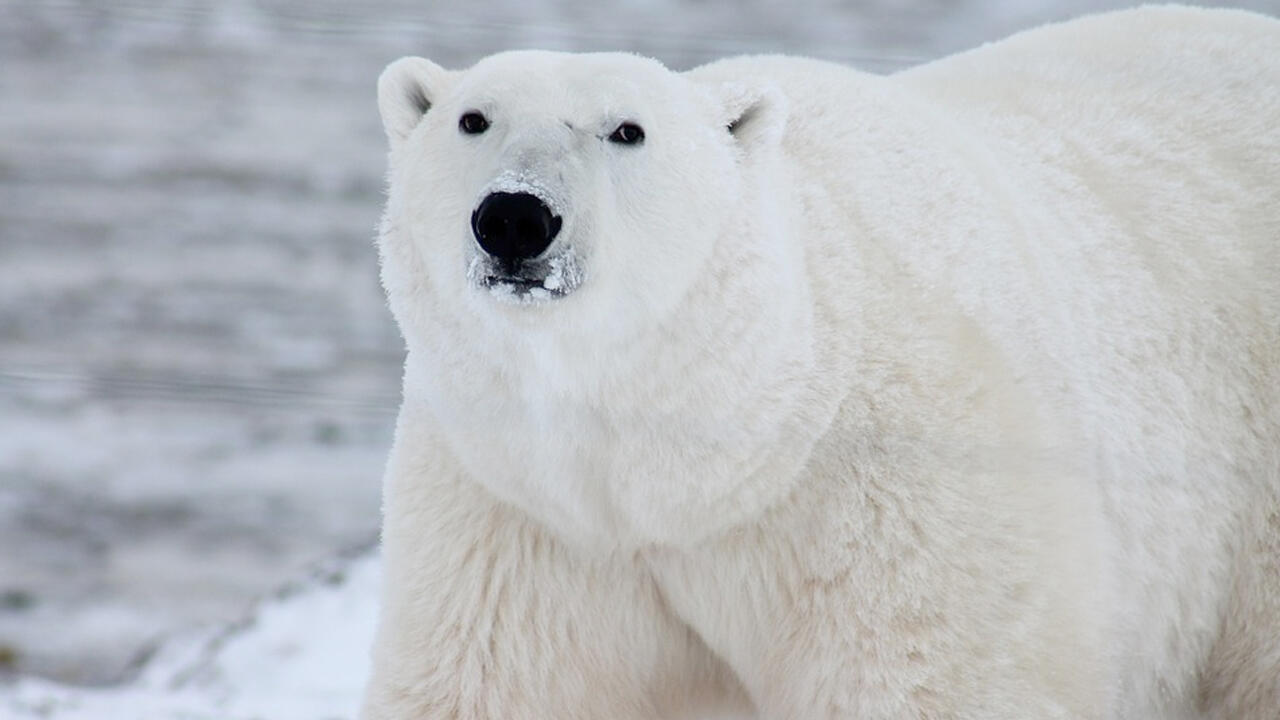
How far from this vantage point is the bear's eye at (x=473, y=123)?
2195 mm

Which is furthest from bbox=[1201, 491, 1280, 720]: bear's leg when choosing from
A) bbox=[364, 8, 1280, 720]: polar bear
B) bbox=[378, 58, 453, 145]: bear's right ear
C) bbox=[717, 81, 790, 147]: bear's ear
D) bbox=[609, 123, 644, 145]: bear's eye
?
bbox=[378, 58, 453, 145]: bear's right ear

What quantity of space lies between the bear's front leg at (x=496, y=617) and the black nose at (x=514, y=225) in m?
0.57

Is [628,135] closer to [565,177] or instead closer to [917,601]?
[565,177]

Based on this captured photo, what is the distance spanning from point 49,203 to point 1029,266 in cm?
317

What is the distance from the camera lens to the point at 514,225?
1956mm

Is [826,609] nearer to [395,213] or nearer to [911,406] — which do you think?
[911,406]

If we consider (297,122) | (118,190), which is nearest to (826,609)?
(118,190)

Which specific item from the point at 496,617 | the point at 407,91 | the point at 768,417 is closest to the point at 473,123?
the point at 407,91

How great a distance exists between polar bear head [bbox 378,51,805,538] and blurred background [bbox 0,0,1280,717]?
26cm

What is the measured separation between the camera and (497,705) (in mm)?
2412

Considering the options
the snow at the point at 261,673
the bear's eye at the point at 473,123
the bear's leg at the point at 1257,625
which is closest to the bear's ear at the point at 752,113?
the bear's eye at the point at 473,123

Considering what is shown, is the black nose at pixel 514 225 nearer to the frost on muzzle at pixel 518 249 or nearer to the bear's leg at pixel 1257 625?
the frost on muzzle at pixel 518 249

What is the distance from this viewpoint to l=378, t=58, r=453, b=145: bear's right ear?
92.8 inches

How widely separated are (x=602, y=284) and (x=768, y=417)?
357 mm
